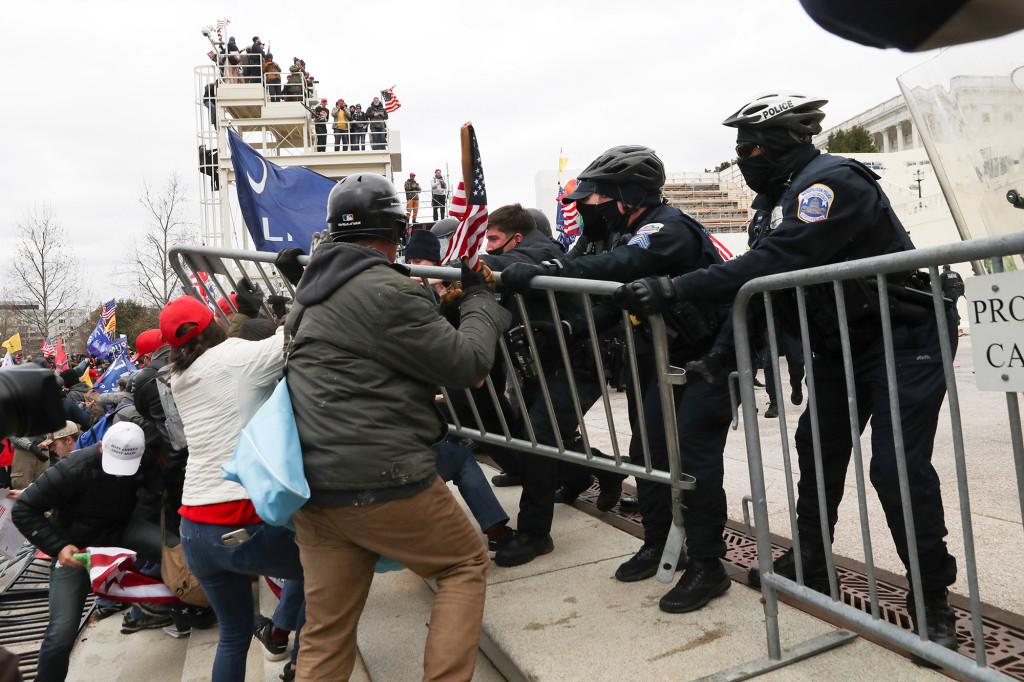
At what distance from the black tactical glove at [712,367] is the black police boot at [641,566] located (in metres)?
0.96

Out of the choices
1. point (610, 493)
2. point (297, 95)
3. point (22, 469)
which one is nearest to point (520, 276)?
point (610, 493)

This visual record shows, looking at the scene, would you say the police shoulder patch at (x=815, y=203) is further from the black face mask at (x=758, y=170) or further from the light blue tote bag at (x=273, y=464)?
the light blue tote bag at (x=273, y=464)

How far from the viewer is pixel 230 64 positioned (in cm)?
3070

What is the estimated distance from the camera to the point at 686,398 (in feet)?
10.5

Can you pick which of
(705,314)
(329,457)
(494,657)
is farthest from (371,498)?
(705,314)

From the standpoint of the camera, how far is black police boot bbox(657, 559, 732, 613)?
10.1 feet

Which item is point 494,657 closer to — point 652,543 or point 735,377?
point 652,543

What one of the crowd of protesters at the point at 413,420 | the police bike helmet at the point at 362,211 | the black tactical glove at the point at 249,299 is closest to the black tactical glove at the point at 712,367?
the crowd of protesters at the point at 413,420

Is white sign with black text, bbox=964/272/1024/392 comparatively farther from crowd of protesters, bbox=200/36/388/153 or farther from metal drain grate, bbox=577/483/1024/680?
crowd of protesters, bbox=200/36/388/153

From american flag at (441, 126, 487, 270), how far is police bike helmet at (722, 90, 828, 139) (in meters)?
1.05

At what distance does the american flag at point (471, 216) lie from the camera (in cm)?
285

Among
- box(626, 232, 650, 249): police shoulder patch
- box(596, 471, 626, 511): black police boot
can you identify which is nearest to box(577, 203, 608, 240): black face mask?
box(626, 232, 650, 249): police shoulder patch

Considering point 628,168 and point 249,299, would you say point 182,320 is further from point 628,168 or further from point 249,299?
point 628,168

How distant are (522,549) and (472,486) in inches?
17.0
